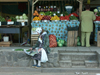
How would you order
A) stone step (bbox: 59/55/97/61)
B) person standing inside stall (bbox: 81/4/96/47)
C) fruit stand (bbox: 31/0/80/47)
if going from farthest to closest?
fruit stand (bbox: 31/0/80/47), person standing inside stall (bbox: 81/4/96/47), stone step (bbox: 59/55/97/61)

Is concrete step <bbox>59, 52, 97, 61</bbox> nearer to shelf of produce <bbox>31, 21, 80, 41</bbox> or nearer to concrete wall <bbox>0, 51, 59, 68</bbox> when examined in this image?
concrete wall <bbox>0, 51, 59, 68</bbox>

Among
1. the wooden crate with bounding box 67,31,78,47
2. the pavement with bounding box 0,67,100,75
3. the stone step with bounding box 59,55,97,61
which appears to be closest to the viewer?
the pavement with bounding box 0,67,100,75

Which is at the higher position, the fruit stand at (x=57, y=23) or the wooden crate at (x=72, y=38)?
the fruit stand at (x=57, y=23)

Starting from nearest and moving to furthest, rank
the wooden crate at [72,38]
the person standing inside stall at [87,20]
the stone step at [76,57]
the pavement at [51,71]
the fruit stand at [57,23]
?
the pavement at [51,71] → the stone step at [76,57] → the person standing inside stall at [87,20] → the wooden crate at [72,38] → the fruit stand at [57,23]

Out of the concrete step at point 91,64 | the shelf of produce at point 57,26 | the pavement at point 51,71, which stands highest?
the shelf of produce at point 57,26

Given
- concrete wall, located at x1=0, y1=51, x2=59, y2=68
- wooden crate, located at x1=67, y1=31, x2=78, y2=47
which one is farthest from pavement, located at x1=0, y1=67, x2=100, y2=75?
wooden crate, located at x1=67, y1=31, x2=78, y2=47

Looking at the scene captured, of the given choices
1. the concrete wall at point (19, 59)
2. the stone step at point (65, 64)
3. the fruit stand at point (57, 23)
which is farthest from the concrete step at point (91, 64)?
the fruit stand at point (57, 23)

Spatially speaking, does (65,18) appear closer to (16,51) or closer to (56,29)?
(56,29)

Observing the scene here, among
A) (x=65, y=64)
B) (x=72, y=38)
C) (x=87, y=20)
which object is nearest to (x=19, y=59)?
(x=65, y=64)

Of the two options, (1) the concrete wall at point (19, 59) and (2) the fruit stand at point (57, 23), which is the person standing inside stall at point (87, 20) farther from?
(1) the concrete wall at point (19, 59)

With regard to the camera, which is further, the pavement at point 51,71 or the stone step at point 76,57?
the stone step at point 76,57

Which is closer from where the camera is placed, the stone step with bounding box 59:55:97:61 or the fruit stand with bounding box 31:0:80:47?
the stone step with bounding box 59:55:97:61

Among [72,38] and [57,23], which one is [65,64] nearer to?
[72,38]

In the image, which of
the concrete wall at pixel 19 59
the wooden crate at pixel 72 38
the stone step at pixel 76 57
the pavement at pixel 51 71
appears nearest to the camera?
the pavement at pixel 51 71
